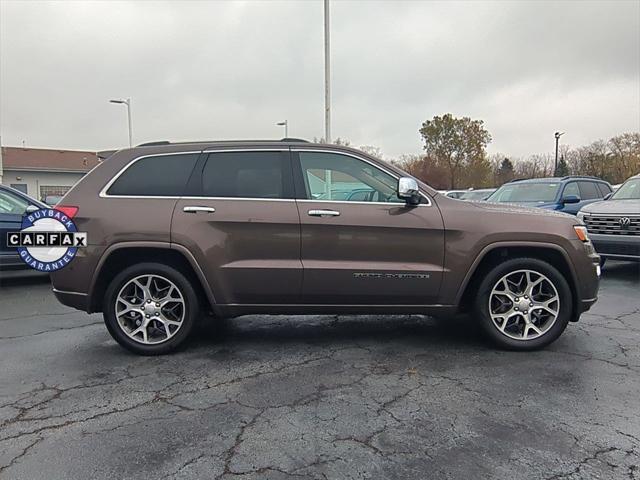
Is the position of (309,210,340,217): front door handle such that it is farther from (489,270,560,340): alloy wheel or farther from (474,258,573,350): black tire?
(489,270,560,340): alloy wheel

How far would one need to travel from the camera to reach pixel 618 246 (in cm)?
738

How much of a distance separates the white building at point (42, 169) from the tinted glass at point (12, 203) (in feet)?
91.4

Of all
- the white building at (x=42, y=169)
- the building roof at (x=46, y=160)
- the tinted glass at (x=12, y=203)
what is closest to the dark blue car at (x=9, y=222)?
the tinted glass at (x=12, y=203)

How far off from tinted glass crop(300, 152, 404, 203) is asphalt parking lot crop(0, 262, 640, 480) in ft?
4.69

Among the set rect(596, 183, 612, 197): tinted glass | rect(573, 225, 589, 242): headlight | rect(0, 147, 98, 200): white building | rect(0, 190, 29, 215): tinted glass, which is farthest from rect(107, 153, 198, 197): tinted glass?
rect(0, 147, 98, 200): white building

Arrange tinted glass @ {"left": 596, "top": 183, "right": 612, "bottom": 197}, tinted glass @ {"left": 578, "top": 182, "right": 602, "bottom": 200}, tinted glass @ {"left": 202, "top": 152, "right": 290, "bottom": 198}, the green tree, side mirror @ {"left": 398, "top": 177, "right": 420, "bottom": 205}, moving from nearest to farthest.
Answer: side mirror @ {"left": 398, "top": 177, "right": 420, "bottom": 205} → tinted glass @ {"left": 202, "top": 152, "right": 290, "bottom": 198} → tinted glass @ {"left": 578, "top": 182, "right": 602, "bottom": 200} → tinted glass @ {"left": 596, "top": 183, "right": 612, "bottom": 197} → the green tree

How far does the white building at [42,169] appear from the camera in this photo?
34000 mm

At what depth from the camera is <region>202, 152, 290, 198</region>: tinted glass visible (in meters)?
4.11

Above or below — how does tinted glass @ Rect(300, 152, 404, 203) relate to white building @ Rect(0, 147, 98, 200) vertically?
below

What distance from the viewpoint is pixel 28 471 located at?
7.99ft

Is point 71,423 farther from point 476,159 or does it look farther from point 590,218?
point 476,159

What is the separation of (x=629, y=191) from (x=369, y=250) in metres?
7.12

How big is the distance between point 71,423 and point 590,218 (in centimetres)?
821

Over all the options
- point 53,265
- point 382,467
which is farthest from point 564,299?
point 53,265
